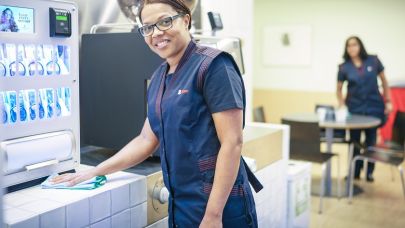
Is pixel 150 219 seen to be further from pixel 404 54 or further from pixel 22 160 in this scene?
pixel 404 54

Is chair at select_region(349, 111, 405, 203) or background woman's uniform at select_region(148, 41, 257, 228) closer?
background woman's uniform at select_region(148, 41, 257, 228)

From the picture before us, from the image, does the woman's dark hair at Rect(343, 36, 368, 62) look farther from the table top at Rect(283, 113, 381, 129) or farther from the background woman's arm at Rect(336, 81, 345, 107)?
the table top at Rect(283, 113, 381, 129)

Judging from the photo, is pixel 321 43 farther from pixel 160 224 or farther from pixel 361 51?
pixel 160 224

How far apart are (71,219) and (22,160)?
0.82ft

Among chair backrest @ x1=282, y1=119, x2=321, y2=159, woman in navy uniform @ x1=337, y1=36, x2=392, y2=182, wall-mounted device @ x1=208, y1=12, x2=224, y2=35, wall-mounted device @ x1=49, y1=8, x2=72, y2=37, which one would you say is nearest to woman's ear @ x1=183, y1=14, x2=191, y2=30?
wall-mounted device @ x1=49, y1=8, x2=72, y2=37

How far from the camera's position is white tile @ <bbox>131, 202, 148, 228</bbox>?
5.19ft

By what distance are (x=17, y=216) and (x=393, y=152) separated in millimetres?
3772

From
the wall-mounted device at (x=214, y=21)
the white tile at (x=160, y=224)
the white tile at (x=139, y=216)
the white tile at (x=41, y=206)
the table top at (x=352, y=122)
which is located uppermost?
the wall-mounted device at (x=214, y=21)

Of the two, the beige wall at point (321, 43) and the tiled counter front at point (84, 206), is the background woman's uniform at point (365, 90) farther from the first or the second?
the tiled counter front at point (84, 206)

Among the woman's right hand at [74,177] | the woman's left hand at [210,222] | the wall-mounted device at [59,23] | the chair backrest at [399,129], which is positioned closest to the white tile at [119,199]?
the woman's right hand at [74,177]

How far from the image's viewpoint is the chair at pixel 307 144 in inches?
153

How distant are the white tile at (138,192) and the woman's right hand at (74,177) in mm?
145

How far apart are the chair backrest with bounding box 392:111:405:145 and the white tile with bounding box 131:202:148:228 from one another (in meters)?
3.22

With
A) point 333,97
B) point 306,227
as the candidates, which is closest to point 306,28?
point 333,97
